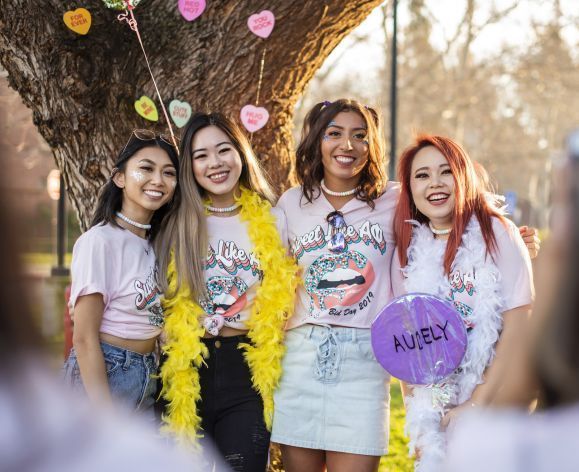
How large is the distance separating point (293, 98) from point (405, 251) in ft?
4.44

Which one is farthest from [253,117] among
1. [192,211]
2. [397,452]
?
[397,452]

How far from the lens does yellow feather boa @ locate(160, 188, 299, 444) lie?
2992 millimetres

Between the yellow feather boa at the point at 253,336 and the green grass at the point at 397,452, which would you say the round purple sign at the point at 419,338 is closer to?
the yellow feather boa at the point at 253,336

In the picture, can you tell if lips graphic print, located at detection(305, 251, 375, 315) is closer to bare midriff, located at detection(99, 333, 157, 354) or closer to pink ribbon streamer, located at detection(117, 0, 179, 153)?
bare midriff, located at detection(99, 333, 157, 354)

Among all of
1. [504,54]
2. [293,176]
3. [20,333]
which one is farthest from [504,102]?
[20,333]

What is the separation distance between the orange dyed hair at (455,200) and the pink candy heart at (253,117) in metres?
0.93

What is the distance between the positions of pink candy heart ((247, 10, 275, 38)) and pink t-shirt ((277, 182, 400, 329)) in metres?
0.99

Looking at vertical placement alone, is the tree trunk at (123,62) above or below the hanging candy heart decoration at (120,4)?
below

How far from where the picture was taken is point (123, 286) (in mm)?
2867

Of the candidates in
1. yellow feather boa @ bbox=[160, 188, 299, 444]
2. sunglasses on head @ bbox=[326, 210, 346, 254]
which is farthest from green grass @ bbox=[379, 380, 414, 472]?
sunglasses on head @ bbox=[326, 210, 346, 254]

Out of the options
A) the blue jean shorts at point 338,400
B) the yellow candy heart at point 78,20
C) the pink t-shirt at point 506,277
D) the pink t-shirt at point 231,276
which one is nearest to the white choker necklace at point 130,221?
the pink t-shirt at point 231,276

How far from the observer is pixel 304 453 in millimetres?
3082

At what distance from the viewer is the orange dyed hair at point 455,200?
2.88 metres

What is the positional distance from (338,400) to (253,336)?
448 mm
